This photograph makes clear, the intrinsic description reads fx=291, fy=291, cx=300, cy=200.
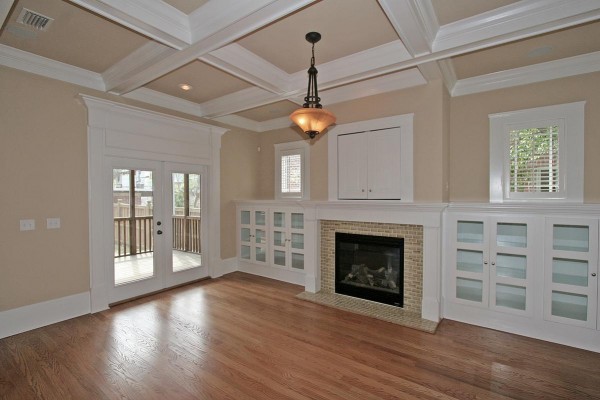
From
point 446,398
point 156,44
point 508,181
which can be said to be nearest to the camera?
point 446,398

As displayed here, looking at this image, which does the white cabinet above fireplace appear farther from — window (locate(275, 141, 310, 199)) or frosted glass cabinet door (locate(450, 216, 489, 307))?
window (locate(275, 141, 310, 199))

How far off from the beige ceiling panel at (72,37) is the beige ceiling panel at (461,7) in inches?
114

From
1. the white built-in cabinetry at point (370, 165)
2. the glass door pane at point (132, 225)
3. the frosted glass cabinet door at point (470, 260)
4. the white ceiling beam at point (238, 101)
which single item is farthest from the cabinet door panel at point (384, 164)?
the glass door pane at point (132, 225)

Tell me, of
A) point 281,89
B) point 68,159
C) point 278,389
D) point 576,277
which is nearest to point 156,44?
point 281,89

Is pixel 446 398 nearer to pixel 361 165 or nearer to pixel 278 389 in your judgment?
pixel 278 389

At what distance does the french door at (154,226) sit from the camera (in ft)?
13.9

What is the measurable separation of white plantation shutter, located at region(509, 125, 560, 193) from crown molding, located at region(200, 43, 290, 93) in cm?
309

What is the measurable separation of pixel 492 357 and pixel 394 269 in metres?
1.47

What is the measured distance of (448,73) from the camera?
140 inches

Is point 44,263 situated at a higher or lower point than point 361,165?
lower

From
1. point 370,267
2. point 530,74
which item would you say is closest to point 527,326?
→ point 370,267

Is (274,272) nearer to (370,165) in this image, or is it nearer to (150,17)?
(370,165)

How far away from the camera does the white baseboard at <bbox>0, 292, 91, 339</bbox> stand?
3.23 metres

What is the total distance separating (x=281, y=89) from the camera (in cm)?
400
